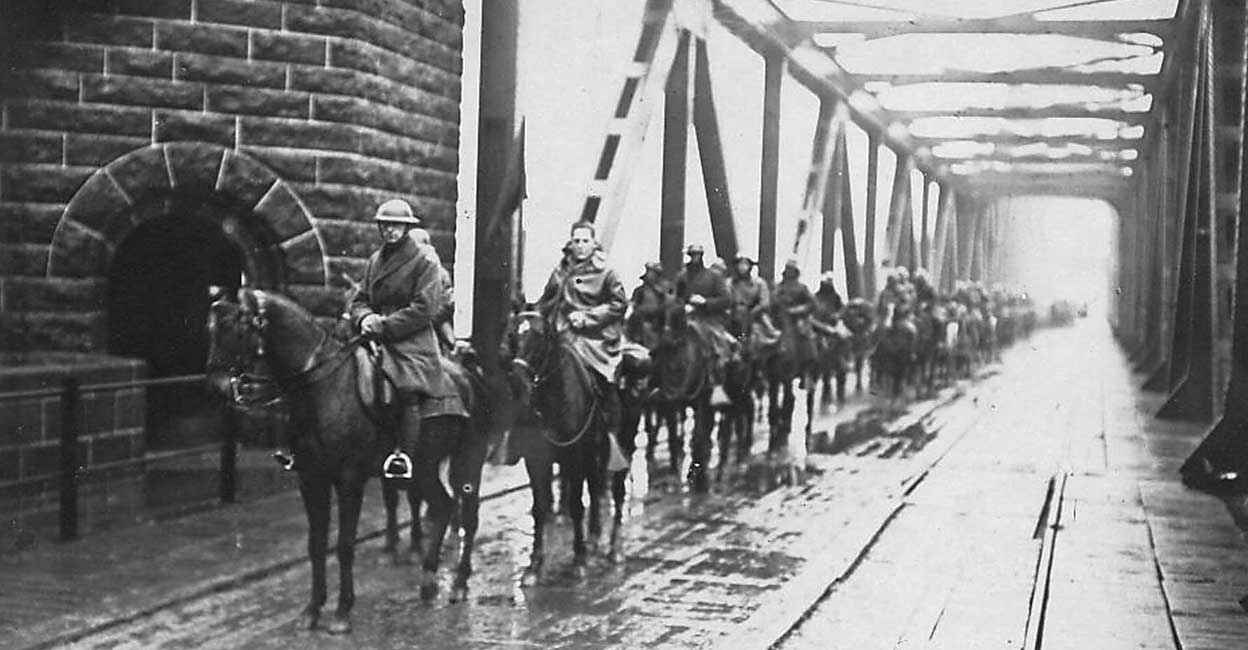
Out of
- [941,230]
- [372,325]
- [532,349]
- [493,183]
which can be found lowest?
[532,349]

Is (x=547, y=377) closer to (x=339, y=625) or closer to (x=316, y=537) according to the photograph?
(x=316, y=537)

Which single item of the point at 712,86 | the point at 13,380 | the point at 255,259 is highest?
the point at 712,86

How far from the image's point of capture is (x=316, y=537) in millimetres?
8258

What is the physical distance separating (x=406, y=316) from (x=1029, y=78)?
24736mm

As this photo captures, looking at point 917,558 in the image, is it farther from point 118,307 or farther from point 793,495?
point 118,307

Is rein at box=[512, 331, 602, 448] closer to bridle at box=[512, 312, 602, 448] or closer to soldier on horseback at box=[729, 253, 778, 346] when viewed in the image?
bridle at box=[512, 312, 602, 448]

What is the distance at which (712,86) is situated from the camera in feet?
73.4

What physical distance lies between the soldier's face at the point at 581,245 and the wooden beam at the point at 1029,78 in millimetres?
22196

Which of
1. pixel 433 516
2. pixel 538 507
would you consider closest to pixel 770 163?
pixel 538 507

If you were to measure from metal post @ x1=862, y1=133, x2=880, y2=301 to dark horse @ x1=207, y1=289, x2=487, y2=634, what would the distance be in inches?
1165

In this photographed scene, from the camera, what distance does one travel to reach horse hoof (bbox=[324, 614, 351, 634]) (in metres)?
8.02

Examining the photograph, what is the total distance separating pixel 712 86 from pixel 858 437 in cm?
551

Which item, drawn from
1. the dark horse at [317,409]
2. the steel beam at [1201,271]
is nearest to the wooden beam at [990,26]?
the steel beam at [1201,271]

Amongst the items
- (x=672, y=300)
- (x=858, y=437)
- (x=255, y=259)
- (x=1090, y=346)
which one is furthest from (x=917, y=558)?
(x=1090, y=346)
